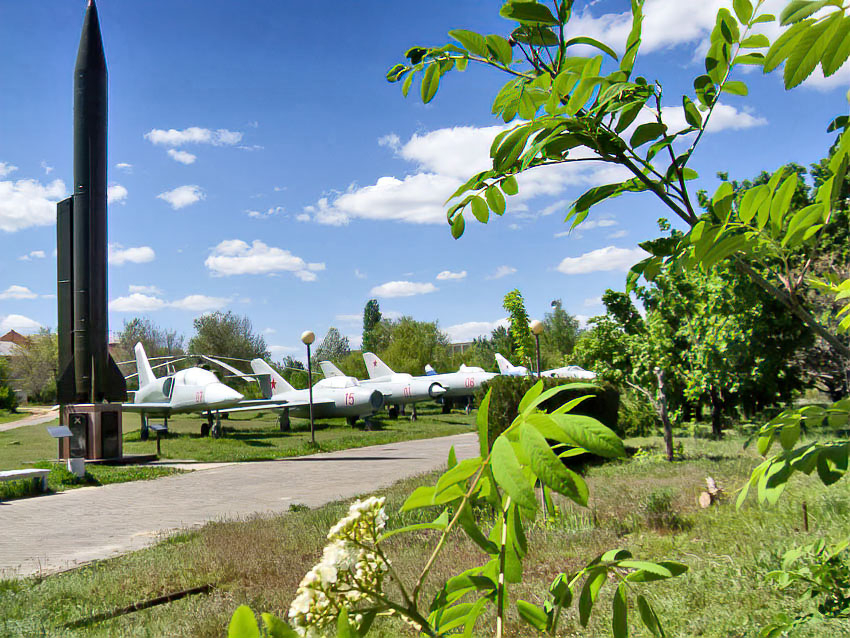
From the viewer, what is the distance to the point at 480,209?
1.53m

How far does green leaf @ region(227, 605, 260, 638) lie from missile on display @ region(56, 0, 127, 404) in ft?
55.1

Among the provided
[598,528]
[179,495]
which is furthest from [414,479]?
[598,528]

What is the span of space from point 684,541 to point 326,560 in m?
5.50

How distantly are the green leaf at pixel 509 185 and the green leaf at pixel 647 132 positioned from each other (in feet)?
0.94

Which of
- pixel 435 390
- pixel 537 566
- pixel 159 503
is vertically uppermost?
pixel 435 390

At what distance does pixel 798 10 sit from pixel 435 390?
105ft

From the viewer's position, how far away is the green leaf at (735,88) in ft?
4.69

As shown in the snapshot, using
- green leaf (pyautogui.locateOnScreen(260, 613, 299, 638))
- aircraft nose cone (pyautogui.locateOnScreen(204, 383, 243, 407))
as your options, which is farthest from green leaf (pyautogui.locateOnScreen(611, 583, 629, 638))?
aircraft nose cone (pyautogui.locateOnScreen(204, 383, 243, 407))

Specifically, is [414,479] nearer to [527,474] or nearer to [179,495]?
[179,495]

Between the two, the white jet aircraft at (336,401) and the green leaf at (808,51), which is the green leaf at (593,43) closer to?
the green leaf at (808,51)

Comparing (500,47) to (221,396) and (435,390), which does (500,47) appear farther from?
(435,390)

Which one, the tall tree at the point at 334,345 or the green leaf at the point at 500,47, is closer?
the green leaf at the point at 500,47

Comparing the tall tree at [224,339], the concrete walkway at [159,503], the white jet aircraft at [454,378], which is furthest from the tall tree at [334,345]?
the concrete walkway at [159,503]

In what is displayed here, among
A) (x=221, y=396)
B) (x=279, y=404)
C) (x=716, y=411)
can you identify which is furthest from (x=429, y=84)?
(x=279, y=404)
